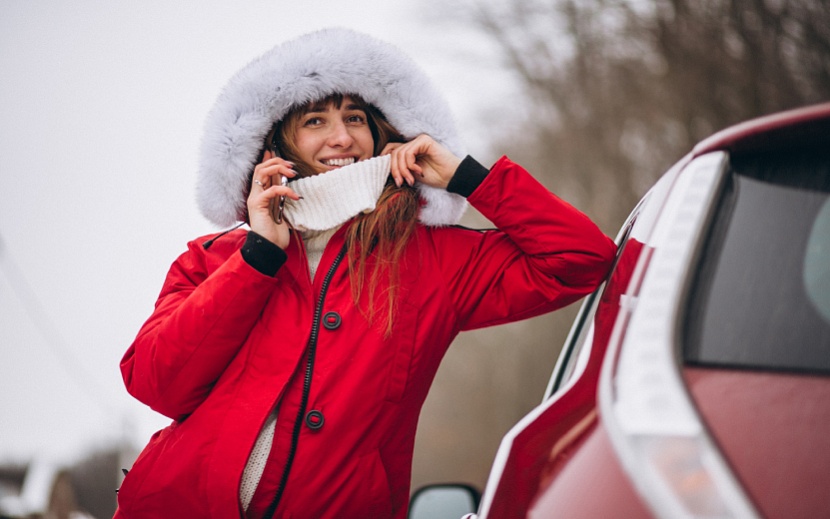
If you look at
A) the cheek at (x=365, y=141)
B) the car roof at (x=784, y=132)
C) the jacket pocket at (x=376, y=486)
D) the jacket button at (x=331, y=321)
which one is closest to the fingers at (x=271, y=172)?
the cheek at (x=365, y=141)

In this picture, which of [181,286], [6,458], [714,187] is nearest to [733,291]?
[714,187]

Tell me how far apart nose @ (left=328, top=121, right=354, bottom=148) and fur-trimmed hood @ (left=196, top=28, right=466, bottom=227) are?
0.12 metres

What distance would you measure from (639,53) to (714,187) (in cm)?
924

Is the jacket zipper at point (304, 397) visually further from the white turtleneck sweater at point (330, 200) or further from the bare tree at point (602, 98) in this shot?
the bare tree at point (602, 98)

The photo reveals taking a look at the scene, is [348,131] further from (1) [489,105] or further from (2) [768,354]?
(1) [489,105]

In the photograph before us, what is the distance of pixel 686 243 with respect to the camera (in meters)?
1.37

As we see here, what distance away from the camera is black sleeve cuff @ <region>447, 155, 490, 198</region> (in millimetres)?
2703

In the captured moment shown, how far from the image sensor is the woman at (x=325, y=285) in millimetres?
2371

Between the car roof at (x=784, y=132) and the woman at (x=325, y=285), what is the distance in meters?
1.10

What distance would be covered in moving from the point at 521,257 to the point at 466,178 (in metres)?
0.31

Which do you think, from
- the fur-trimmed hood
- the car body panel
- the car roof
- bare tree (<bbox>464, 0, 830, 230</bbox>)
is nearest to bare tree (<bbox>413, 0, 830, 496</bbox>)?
bare tree (<bbox>464, 0, 830, 230</bbox>)

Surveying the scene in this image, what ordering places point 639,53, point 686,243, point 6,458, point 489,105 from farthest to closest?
point 489,105, point 639,53, point 6,458, point 686,243

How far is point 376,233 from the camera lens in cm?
270

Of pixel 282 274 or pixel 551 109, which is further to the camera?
pixel 551 109
